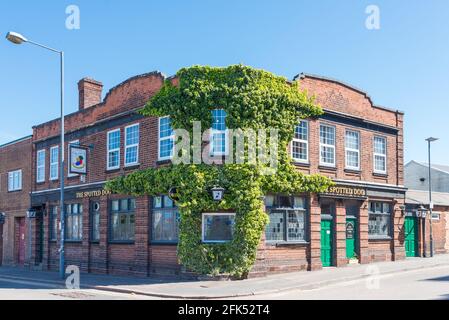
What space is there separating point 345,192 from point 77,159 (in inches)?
481

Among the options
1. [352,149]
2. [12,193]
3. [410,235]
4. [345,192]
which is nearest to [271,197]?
[345,192]

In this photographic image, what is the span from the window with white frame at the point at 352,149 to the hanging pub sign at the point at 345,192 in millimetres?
1017

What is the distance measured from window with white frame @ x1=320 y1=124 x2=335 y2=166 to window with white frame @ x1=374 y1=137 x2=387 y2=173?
342 centimetres

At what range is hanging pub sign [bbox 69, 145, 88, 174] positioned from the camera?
80.4ft

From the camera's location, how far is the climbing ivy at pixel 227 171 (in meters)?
19.1

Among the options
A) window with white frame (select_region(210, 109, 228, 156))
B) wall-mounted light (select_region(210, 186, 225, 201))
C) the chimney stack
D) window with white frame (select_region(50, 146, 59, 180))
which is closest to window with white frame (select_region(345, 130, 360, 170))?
window with white frame (select_region(210, 109, 228, 156))

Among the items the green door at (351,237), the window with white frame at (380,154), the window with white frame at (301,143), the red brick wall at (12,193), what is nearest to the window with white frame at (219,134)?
the window with white frame at (301,143)

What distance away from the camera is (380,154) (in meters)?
25.9

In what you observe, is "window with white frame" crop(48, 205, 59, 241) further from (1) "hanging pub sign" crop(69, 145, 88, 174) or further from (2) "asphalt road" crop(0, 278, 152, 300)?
(2) "asphalt road" crop(0, 278, 152, 300)

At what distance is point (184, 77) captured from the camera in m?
20.1

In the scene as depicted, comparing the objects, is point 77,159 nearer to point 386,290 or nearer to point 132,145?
point 132,145

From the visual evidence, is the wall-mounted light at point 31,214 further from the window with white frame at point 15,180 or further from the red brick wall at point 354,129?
the red brick wall at point 354,129
